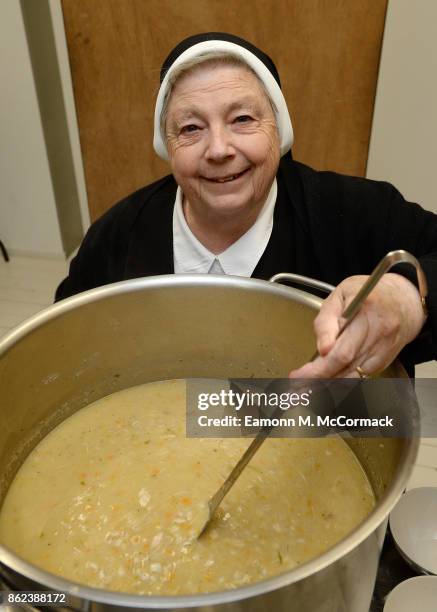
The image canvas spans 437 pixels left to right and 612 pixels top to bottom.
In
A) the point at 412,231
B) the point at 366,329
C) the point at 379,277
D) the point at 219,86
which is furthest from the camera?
the point at 412,231

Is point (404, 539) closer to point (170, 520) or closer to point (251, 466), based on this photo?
point (251, 466)

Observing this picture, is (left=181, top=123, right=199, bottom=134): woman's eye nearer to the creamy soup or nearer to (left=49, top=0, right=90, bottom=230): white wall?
the creamy soup

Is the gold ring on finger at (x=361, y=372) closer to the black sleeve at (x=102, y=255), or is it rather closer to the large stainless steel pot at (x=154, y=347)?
the large stainless steel pot at (x=154, y=347)

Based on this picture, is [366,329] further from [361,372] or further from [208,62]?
[208,62]

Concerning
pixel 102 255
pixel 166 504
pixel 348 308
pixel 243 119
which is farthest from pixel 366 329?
pixel 102 255

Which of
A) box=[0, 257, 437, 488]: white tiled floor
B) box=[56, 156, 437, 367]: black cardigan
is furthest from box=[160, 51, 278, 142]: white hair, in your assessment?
box=[0, 257, 437, 488]: white tiled floor

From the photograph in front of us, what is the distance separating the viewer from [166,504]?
0.90 m

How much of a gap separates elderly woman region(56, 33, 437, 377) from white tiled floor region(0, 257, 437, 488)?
1114 millimetres

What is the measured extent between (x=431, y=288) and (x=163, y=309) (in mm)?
440

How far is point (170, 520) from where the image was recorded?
871 mm

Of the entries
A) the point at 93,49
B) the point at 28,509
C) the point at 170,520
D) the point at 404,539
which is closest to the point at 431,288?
the point at 404,539

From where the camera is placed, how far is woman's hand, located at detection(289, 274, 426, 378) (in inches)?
27.9

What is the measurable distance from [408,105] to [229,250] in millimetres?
1385

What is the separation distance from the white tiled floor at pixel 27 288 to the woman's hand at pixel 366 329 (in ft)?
4.66
